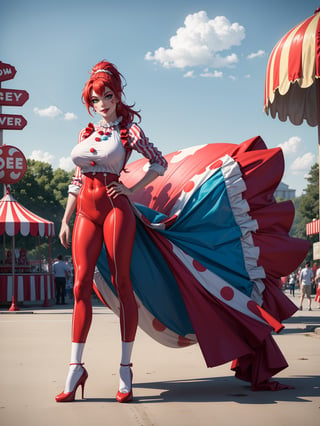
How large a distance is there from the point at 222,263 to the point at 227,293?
0.78 feet

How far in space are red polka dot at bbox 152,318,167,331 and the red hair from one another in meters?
1.52

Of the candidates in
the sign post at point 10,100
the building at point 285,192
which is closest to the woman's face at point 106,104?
the sign post at point 10,100

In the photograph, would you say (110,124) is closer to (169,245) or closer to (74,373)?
(169,245)

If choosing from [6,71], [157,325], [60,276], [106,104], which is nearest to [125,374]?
[157,325]

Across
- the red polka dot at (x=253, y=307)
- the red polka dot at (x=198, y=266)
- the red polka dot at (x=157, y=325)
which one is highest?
the red polka dot at (x=198, y=266)

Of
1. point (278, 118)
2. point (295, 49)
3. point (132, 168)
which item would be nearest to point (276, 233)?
point (132, 168)

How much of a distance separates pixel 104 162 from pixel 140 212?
1.65ft

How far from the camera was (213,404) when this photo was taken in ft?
13.8

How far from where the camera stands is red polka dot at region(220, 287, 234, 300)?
466 cm

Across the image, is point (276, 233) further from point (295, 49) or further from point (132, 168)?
point (295, 49)

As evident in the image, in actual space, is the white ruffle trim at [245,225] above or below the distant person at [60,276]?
above

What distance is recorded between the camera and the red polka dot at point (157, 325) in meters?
4.83

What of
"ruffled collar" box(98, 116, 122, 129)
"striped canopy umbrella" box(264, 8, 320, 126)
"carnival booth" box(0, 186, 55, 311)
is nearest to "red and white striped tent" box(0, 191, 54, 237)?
"carnival booth" box(0, 186, 55, 311)

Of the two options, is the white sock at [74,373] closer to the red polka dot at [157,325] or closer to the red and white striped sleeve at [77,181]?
the red polka dot at [157,325]
